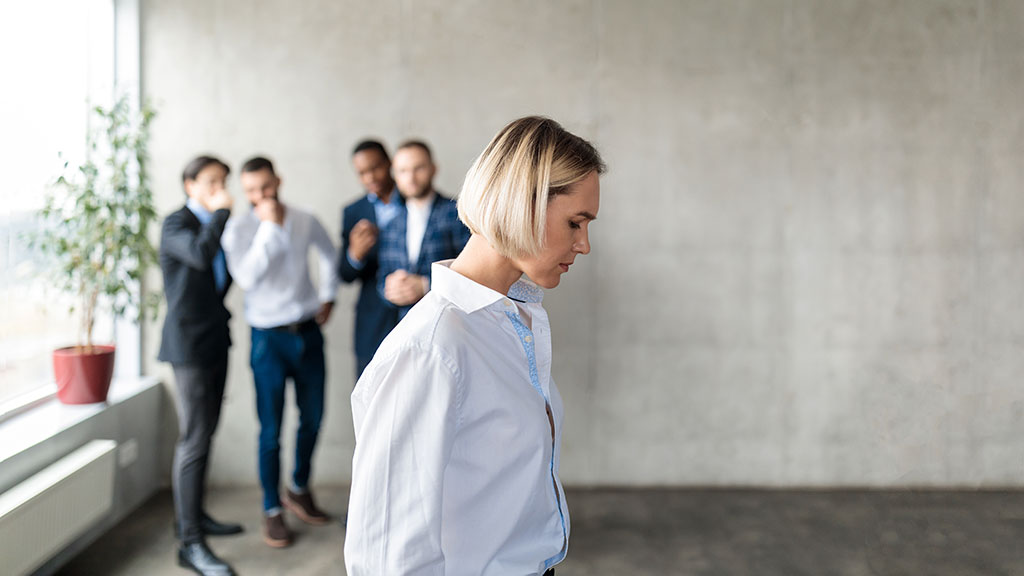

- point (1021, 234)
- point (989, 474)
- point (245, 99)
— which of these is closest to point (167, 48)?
point (245, 99)

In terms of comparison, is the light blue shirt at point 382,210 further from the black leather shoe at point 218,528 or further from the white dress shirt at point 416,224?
the black leather shoe at point 218,528

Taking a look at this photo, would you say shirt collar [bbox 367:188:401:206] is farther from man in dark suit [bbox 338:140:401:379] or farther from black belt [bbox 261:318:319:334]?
black belt [bbox 261:318:319:334]

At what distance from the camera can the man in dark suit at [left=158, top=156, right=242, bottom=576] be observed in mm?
3154

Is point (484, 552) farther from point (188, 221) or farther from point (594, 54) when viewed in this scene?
point (594, 54)

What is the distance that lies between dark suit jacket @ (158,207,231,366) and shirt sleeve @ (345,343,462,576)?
2.37m

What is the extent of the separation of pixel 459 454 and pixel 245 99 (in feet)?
11.6

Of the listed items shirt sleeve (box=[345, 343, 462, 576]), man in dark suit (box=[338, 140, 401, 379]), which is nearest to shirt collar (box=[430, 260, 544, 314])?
shirt sleeve (box=[345, 343, 462, 576])

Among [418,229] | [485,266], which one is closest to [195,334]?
[418,229]

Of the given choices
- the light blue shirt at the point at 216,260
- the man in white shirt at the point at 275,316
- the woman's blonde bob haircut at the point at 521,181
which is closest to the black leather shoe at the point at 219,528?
the man in white shirt at the point at 275,316

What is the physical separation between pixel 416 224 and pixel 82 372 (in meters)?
1.58

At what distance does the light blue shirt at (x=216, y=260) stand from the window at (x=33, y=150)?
21.1 inches

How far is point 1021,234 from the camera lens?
13.9 feet

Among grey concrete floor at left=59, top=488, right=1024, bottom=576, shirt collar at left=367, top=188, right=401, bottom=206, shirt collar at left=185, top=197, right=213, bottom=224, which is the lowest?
grey concrete floor at left=59, top=488, right=1024, bottom=576

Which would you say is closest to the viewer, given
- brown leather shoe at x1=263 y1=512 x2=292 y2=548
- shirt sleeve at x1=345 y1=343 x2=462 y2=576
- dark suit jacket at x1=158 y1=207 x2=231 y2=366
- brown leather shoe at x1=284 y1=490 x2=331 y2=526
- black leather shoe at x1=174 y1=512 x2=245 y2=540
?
shirt sleeve at x1=345 y1=343 x2=462 y2=576
